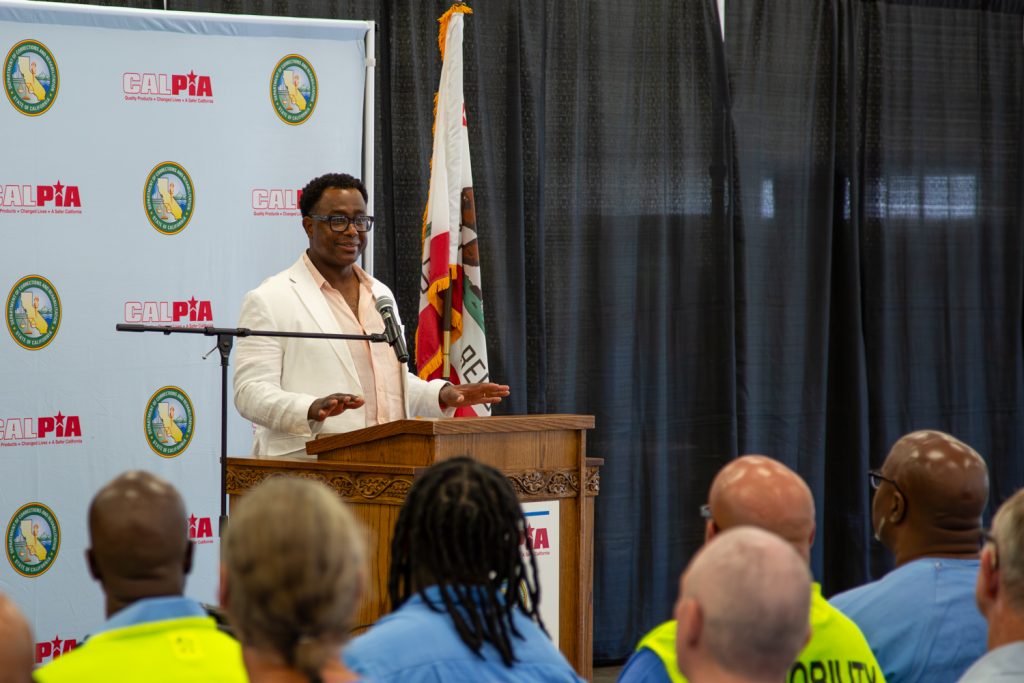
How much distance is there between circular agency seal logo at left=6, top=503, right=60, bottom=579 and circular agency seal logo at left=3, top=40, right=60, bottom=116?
4.56ft

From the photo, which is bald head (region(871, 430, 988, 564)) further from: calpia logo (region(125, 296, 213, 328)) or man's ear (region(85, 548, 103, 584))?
calpia logo (region(125, 296, 213, 328))

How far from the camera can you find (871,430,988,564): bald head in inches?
98.7

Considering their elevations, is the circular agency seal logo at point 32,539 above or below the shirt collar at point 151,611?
below

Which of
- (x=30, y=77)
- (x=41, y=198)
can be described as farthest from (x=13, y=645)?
(x=30, y=77)

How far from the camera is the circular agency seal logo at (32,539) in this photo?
4570mm

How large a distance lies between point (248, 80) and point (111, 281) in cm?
91

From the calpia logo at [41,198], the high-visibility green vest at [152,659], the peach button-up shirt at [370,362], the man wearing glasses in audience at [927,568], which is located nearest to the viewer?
the high-visibility green vest at [152,659]

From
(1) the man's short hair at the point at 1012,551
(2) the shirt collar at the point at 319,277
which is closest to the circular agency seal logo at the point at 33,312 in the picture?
(2) the shirt collar at the point at 319,277

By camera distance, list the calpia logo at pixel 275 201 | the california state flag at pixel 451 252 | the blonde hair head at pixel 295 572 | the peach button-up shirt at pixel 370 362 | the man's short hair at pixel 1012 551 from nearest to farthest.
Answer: the blonde hair head at pixel 295 572 → the man's short hair at pixel 1012 551 → the peach button-up shirt at pixel 370 362 → the calpia logo at pixel 275 201 → the california state flag at pixel 451 252

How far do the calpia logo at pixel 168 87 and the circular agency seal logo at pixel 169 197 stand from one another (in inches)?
9.6

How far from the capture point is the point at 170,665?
169cm

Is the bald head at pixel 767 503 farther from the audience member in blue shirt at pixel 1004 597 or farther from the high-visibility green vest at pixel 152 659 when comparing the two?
the high-visibility green vest at pixel 152 659

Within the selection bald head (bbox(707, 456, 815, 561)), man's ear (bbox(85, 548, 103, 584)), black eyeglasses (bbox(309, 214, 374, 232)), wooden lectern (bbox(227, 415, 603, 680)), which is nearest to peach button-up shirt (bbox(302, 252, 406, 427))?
black eyeglasses (bbox(309, 214, 374, 232))

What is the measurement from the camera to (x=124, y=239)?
4.71 m
